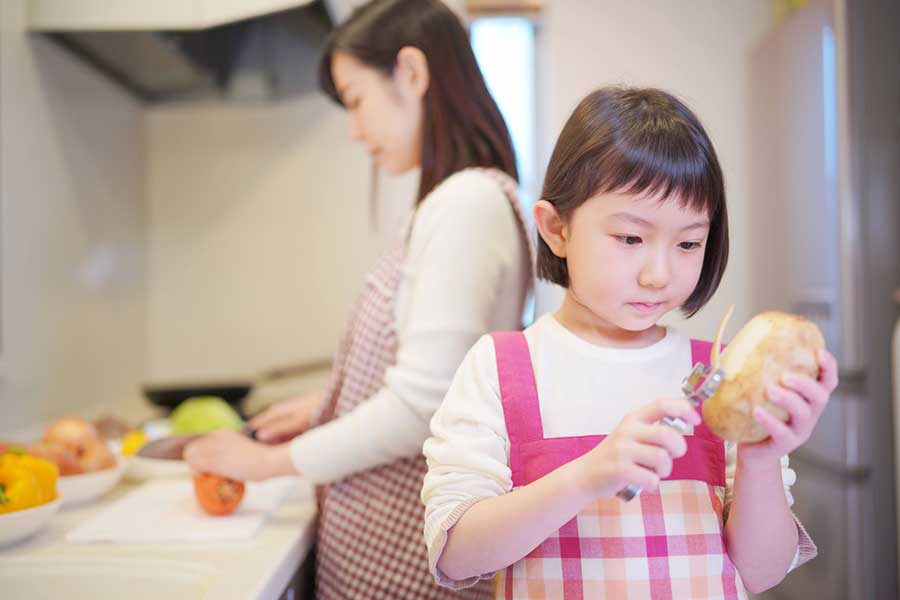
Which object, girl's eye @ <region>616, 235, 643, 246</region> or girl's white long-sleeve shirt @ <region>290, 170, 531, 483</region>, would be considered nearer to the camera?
girl's eye @ <region>616, 235, 643, 246</region>

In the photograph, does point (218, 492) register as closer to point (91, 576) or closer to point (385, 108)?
point (91, 576)

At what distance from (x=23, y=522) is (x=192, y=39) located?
1.02 metres

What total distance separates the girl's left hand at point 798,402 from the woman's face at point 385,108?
21.7 inches

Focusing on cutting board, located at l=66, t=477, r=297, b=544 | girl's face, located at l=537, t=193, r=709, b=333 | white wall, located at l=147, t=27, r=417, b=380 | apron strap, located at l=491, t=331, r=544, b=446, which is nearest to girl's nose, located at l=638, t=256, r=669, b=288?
girl's face, located at l=537, t=193, r=709, b=333

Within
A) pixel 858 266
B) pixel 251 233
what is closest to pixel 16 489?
pixel 251 233

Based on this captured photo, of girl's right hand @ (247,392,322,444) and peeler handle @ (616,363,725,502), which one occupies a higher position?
peeler handle @ (616,363,725,502)

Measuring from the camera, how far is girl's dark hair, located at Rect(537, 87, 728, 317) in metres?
0.51

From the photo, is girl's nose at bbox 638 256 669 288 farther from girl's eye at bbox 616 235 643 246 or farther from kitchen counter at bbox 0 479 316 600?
kitchen counter at bbox 0 479 316 600

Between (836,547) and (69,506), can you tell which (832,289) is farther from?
(69,506)

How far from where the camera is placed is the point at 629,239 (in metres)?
0.52

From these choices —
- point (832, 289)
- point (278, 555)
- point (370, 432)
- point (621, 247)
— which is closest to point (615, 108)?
point (621, 247)

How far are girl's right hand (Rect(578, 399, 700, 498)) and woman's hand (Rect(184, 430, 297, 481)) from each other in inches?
17.6

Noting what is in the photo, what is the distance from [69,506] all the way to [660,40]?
2.81ft

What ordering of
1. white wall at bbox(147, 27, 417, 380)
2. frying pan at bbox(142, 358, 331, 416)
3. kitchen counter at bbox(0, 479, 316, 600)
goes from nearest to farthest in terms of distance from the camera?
kitchen counter at bbox(0, 479, 316, 600) → frying pan at bbox(142, 358, 331, 416) → white wall at bbox(147, 27, 417, 380)
